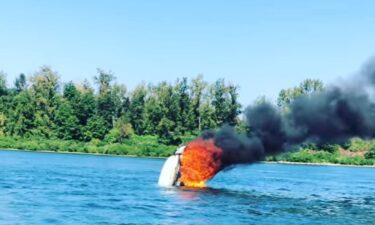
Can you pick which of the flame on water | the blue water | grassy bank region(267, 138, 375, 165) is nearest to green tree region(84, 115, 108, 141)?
grassy bank region(267, 138, 375, 165)

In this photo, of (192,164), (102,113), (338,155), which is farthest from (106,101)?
(192,164)

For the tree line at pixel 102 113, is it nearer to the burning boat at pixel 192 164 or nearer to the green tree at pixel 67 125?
the green tree at pixel 67 125

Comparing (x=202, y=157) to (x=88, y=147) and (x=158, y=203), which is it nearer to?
(x=158, y=203)

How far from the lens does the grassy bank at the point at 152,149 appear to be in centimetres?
15688

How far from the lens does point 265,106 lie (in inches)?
2598

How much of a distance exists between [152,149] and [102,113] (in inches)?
1122

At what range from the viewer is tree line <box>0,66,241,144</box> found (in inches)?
6609

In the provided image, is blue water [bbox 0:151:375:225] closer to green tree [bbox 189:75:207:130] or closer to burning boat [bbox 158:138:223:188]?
burning boat [bbox 158:138:223:188]

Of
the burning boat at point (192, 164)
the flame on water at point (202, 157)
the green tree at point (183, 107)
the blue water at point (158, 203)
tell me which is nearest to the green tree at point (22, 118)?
the green tree at point (183, 107)

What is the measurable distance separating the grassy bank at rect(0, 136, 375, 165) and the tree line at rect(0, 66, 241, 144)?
3536 mm

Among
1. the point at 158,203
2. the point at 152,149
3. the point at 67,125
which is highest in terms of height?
the point at 67,125

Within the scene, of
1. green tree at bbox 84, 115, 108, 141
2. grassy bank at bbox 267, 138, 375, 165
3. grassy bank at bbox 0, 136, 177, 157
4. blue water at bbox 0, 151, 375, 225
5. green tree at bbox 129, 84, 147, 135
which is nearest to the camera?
blue water at bbox 0, 151, 375, 225

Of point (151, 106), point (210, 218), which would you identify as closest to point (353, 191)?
point (210, 218)

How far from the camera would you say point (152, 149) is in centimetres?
15750
